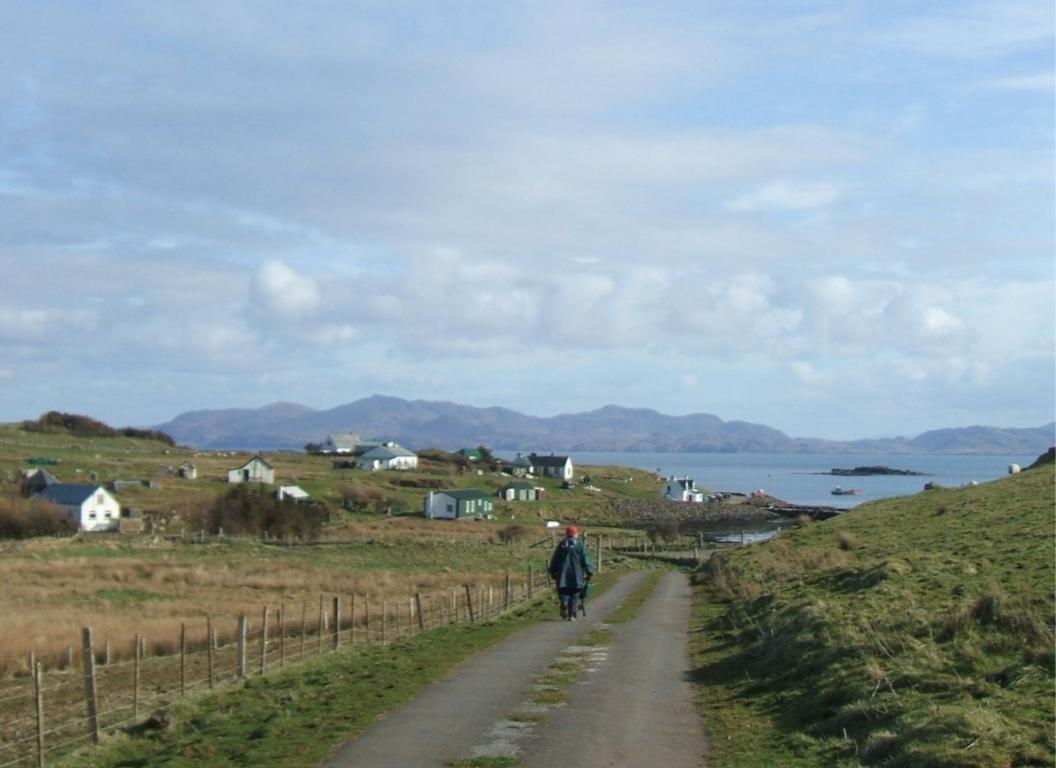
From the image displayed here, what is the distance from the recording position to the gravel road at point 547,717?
400 inches

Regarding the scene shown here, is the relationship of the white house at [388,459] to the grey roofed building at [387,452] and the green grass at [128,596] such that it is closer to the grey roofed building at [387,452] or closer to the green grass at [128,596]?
the grey roofed building at [387,452]

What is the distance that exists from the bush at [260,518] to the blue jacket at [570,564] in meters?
54.6

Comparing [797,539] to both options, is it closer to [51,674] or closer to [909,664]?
[51,674]

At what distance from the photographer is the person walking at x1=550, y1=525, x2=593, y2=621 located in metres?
21.0

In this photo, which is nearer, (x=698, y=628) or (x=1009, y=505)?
(x=698, y=628)

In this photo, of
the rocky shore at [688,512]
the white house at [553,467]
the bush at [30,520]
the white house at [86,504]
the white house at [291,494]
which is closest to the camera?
the bush at [30,520]

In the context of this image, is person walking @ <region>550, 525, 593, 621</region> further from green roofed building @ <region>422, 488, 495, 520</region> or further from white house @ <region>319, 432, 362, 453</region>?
white house @ <region>319, 432, 362, 453</region>

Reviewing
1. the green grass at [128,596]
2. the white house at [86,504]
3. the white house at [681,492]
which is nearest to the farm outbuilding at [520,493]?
the white house at [681,492]

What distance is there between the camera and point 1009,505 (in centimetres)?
3572

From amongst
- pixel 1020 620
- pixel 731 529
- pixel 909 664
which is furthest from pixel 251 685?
pixel 731 529

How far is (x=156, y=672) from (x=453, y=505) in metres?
74.0

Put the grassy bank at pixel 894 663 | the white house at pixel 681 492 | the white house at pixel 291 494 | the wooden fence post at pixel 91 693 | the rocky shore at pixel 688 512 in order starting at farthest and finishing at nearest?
1. the white house at pixel 681 492
2. the rocky shore at pixel 688 512
3. the white house at pixel 291 494
4. the wooden fence post at pixel 91 693
5. the grassy bank at pixel 894 663

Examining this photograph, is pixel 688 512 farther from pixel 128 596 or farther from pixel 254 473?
pixel 128 596

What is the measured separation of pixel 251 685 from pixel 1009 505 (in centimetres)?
2696
